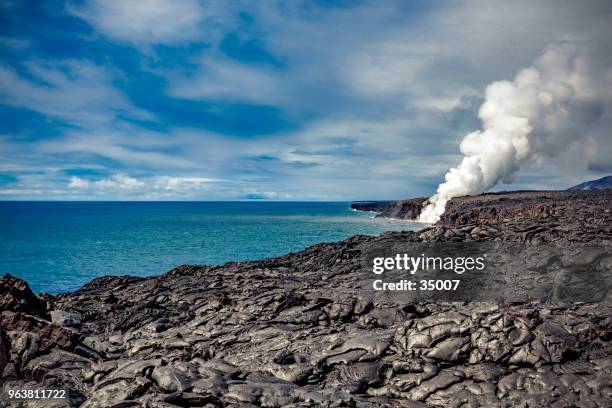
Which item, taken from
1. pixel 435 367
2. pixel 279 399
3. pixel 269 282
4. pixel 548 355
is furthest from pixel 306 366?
pixel 269 282

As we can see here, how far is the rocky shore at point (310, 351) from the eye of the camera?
11227 millimetres

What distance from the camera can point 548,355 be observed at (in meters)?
12.3

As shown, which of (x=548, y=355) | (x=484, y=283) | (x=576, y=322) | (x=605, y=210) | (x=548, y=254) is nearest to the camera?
(x=548, y=355)

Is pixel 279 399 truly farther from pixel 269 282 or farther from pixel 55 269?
pixel 55 269

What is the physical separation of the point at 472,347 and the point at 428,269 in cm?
1326
